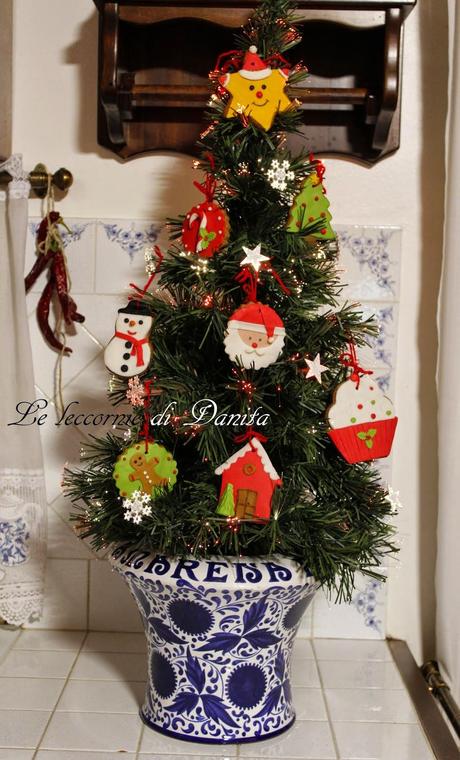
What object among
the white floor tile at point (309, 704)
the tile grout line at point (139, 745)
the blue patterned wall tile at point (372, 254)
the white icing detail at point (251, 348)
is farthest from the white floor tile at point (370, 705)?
the blue patterned wall tile at point (372, 254)

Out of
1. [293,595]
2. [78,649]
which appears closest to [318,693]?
[293,595]

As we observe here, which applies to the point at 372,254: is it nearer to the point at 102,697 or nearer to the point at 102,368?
the point at 102,368

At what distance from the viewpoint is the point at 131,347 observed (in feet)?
3.01

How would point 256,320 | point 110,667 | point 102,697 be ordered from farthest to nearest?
point 110,667 < point 102,697 < point 256,320

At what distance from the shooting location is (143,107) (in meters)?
1.23

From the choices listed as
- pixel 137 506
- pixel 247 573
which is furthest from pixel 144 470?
pixel 247 573

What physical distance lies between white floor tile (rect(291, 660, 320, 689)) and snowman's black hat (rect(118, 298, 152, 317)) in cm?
55

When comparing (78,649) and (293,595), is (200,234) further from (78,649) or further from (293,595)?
(78,649)

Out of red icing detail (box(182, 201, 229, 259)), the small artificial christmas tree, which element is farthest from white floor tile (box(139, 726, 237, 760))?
red icing detail (box(182, 201, 229, 259))

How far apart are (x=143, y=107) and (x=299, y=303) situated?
0.51 meters

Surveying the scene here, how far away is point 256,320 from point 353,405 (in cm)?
16

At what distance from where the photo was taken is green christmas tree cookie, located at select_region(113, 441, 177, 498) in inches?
35.4

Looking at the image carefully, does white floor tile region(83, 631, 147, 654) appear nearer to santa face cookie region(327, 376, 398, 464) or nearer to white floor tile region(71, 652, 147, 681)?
white floor tile region(71, 652, 147, 681)

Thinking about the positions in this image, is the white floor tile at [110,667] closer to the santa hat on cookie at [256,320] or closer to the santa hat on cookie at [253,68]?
the santa hat on cookie at [256,320]
